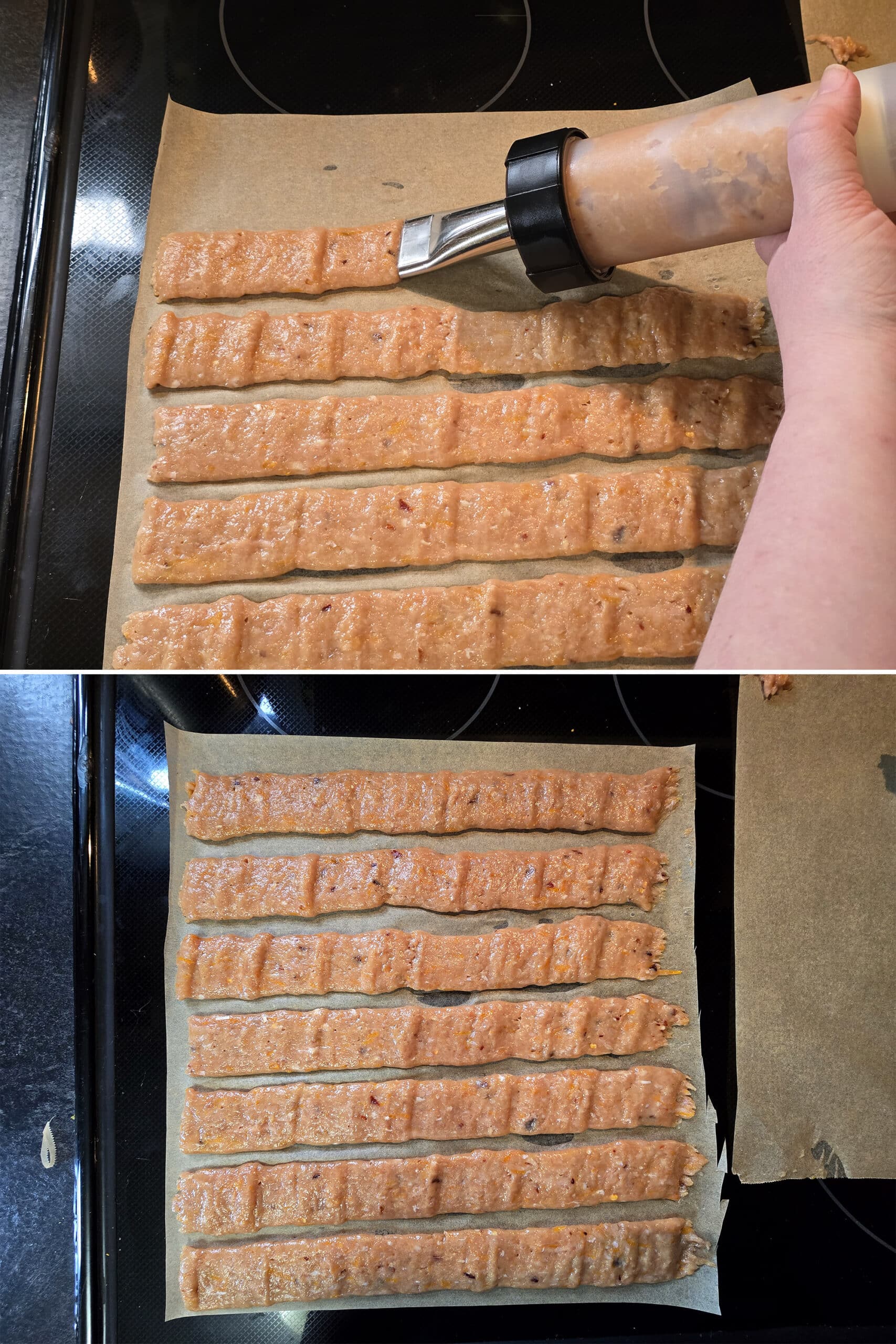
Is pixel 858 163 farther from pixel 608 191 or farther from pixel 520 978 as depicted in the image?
pixel 520 978

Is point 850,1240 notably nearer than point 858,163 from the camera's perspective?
No

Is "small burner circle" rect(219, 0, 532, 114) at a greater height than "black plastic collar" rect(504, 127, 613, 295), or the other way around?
"small burner circle" rect(219, 0, 532, 114)

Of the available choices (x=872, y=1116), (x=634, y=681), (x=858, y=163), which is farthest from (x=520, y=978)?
(x=858, y=163)

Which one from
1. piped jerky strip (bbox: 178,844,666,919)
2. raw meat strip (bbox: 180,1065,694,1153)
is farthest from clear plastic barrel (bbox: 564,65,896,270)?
raw meat strip (bbox: 180,1065,694,1153)

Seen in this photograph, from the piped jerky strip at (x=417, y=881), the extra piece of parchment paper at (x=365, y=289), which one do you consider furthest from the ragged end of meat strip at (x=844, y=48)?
the piped jerky strip at (x=417, y=881)

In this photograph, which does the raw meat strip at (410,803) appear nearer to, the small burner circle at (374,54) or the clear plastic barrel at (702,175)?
the clear plastic barrel at (702,175)

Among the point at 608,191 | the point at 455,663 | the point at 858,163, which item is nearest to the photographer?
the point at 858,163

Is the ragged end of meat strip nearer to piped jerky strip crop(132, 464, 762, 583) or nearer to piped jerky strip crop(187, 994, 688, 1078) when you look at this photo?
piped jerky strip crop(132, 464, 762, 583)
